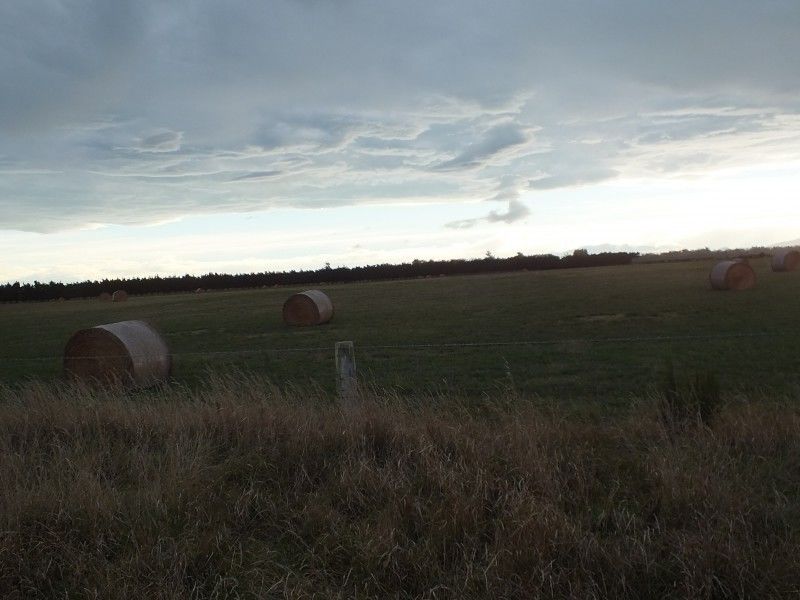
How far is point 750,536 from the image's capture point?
4402mm

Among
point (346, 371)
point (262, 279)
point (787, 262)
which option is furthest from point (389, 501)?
point (262, 279)

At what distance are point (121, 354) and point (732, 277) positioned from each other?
83.9 ft

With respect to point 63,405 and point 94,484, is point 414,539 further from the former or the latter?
point 63,405

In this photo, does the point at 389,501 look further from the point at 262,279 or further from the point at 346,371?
the point at 262,279

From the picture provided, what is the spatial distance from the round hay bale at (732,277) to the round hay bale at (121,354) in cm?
2405

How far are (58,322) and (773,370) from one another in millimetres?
32280

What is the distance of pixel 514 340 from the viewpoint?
17.7m

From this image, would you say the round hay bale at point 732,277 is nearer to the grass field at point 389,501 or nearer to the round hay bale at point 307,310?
the round hay bale at point 307,310

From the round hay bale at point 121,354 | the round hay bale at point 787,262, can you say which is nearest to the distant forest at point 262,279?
the round hay bale at point 787,262

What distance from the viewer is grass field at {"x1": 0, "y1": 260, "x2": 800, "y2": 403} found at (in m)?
11.8

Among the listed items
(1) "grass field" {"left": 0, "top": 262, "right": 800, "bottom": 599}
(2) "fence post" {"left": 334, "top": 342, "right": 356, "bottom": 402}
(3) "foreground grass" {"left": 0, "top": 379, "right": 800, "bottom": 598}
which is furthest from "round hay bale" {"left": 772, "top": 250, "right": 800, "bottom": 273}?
(2) "fence post" {"left": 334, "top": 342, "right": 356, "bottom": 402}

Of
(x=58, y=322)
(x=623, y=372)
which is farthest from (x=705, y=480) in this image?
(x=58, y=322)

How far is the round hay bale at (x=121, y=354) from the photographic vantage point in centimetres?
1406

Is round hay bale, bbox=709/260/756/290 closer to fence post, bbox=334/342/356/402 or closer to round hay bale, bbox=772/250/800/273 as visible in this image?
round hay bale, bbox=772/250/800/273
